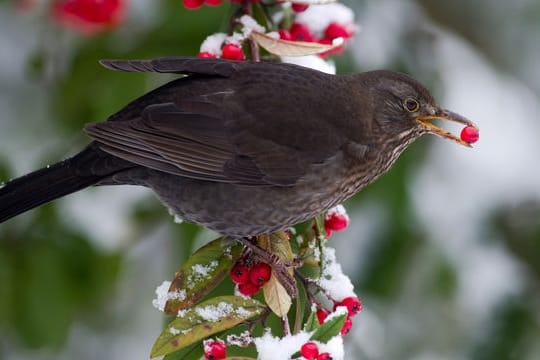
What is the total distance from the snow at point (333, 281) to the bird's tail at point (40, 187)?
951 mm

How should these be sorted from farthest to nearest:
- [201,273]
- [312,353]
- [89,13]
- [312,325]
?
[89,13] < [201,273] < [312,325] < [312,353]

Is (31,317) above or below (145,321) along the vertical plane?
above

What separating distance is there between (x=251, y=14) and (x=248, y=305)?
120 centimetres

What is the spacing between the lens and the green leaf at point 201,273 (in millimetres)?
3102

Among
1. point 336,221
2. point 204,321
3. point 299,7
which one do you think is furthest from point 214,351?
point 299,7

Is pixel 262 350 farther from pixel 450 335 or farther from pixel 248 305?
pixel 450 335

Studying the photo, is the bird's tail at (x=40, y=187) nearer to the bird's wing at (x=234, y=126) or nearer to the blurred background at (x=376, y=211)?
the bird's wing at (x=234, y=126)

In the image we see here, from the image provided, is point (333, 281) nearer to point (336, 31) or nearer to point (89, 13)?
point (336, 31)

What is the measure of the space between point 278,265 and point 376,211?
71.9 inches

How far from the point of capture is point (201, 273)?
10.4 ft

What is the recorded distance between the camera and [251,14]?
357 centimetres

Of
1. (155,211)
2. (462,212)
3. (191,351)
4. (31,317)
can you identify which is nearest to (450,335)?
(462,212)

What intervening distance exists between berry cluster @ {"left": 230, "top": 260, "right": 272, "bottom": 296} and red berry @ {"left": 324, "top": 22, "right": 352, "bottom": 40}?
1062 millimetres

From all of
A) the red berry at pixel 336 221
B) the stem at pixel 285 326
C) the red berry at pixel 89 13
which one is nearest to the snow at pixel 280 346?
the stem at pixel 285 326
